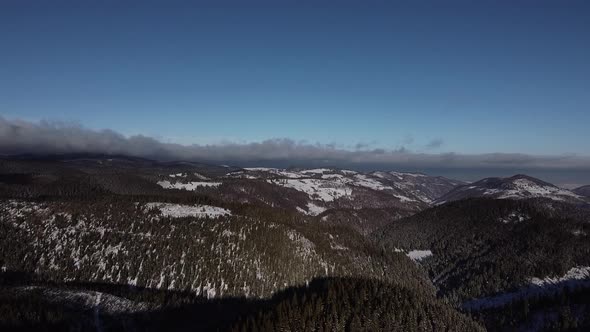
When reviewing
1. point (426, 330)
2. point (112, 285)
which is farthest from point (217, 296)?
point (426, 330)

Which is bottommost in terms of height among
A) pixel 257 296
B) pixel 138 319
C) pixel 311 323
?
pixel 257 296

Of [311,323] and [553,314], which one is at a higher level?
[311,323]

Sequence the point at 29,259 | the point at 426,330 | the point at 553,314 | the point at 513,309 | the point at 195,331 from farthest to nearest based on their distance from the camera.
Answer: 1. the point at 29,259
2. the point at 513,309
3. the point at 553,314
4. the point at 195,331
5. the point at 426,330

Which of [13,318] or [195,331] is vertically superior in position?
[13,318]

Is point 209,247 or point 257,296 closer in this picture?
point 257,296

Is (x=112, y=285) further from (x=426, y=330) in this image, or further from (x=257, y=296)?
(x=426, y=330)

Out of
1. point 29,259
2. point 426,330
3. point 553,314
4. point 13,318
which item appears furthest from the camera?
point 29,259

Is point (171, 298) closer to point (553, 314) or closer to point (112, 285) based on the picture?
point (112, 285)

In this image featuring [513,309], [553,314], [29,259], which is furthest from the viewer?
[29,259]

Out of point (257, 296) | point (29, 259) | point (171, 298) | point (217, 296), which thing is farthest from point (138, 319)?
point (29, 259)

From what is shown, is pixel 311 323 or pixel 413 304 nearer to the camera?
pixel 311 323
